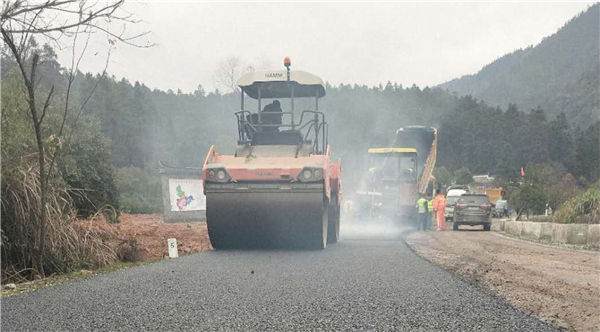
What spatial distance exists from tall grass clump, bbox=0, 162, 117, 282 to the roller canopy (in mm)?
3741

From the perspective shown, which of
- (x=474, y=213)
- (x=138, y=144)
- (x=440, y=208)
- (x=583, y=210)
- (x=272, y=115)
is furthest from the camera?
(x=138, y=144)

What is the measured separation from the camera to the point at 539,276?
25.1ft

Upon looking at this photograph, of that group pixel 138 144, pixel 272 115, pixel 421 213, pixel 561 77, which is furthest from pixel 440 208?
pixel 561 77

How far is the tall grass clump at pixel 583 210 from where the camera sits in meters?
15.2

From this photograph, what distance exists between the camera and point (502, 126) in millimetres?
91125

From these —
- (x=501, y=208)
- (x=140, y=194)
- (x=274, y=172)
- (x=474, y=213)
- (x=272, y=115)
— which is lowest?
(x=501, y=208)

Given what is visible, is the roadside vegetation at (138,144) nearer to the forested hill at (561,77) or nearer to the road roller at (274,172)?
the road roller at (274,172)

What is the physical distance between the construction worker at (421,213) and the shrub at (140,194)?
52.9ft

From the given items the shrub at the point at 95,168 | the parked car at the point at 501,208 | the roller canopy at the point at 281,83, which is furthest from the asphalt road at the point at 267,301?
the parked car at the point at 501,208

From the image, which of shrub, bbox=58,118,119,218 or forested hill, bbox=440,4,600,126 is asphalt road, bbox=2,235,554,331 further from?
forested hill, bbox=440,4,600,126

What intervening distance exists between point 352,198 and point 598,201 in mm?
11057

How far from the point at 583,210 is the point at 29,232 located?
13.6m

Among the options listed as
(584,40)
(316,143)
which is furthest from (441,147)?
(584,40)

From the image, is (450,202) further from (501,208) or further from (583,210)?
(583,210)
